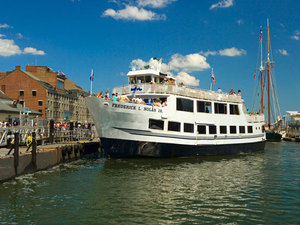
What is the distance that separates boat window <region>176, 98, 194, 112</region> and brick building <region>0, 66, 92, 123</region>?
3932cm

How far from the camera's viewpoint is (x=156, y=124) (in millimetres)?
21594

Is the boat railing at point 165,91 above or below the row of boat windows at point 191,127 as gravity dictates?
above

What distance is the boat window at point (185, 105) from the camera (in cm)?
2339

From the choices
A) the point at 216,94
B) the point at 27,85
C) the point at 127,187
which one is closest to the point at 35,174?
the point at 127,187

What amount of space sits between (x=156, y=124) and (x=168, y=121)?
1.14 m

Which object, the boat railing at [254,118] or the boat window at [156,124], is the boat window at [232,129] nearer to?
the boat railing at [254,118]

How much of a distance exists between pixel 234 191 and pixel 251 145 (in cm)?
1866

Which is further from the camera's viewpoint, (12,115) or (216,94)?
(12,115)

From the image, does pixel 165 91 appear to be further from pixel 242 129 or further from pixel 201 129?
pixel 242 129

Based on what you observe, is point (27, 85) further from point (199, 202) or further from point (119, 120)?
point (199, 202)

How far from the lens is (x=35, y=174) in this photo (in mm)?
16578

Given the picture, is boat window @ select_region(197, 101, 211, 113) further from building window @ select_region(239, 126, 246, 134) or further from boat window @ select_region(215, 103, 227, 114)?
building window @ select_region(239, 126, 246, 134)

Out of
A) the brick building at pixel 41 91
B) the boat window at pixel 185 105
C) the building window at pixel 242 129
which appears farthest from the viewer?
the brick building at pixel 41 91

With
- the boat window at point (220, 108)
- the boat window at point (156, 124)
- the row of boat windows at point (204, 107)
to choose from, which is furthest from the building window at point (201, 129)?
the boat window at point (156, 124)
